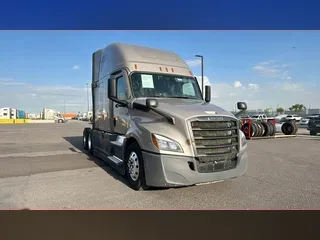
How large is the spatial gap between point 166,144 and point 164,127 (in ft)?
1.17

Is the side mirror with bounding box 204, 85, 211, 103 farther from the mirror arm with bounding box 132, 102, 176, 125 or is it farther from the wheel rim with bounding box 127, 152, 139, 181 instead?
the wheel rim with bounding box 127, 152, 139, 181

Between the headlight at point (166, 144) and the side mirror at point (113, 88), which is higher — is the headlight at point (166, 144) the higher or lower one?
the lower one

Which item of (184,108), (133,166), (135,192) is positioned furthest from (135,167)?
(184,108)

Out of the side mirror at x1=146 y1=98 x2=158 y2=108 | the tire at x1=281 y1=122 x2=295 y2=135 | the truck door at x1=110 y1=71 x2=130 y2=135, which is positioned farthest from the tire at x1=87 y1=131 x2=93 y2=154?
the tire at x1=281 y1=122 x2=295 y2=135

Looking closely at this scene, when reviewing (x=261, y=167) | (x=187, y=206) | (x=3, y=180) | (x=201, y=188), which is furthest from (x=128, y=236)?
(x=261, y=167)

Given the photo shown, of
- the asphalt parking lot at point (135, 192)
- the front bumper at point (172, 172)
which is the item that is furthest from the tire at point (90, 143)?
the front bumper at point (172, 172)

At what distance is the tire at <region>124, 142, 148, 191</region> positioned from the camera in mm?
5172

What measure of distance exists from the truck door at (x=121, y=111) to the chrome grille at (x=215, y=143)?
1.90m

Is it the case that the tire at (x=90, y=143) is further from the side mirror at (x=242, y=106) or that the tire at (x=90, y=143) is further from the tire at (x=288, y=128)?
the tire at (x=288, y=128)

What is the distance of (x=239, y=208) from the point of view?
179 inches

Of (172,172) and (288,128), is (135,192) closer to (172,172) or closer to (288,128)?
(172,172)

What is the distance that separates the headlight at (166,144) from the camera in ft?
15.5

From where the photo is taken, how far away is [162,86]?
21.1 ft

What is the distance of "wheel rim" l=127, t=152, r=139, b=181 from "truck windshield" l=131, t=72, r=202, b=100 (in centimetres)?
144
